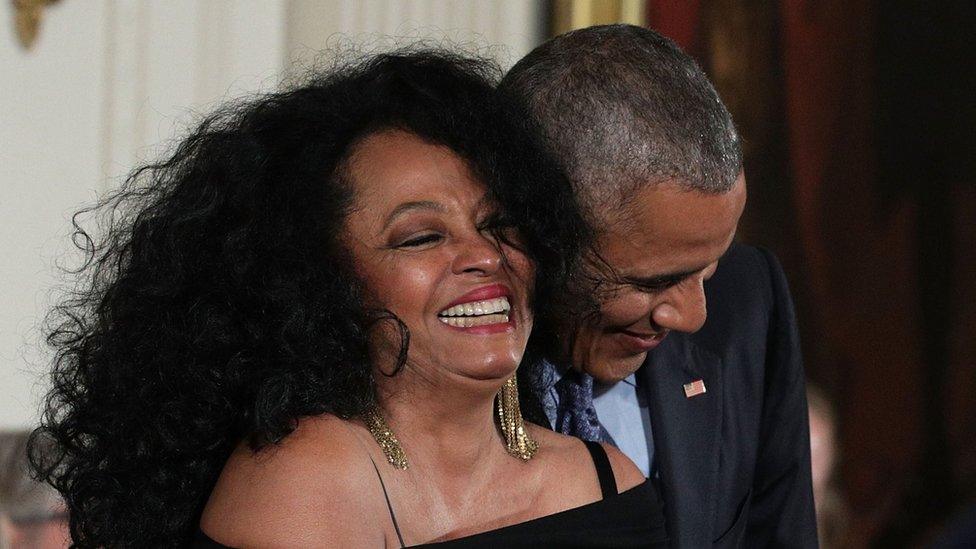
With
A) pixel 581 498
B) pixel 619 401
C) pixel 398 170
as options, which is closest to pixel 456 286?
pixel 398 170

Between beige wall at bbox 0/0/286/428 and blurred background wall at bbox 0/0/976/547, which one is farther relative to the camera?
blurred background wall at bbox 0/0/976/547

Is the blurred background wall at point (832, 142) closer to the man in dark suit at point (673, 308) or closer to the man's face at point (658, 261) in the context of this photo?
the man in dark suit at point (673, 308)

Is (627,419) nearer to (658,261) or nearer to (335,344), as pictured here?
(658,261)

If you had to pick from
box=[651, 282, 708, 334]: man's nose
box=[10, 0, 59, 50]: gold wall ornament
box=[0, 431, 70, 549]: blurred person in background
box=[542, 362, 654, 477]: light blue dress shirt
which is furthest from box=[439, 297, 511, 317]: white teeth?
box=[10, 0, 59, 50]: gold wall ornament

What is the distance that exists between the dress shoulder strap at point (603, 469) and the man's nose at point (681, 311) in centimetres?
28

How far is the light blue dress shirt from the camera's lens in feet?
7.30

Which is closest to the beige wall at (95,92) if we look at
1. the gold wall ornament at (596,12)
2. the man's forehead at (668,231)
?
the gold wall ornament at (596,12)

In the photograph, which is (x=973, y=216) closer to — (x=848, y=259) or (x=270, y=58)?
(x=848, y=259)

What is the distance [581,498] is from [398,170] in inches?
19.8

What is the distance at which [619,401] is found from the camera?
226 cm

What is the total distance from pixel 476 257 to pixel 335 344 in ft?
0.66

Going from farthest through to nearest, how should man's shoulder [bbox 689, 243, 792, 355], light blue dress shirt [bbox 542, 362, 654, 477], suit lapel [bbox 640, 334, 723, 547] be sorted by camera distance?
man's shoulder [bbox 689, 243, 792, 355] < light blue dress shirt [bbox 542, 362, 654, 477] < suit lapel [bbox 640, 334, 723, 547]

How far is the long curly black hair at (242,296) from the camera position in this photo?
156 centimetres

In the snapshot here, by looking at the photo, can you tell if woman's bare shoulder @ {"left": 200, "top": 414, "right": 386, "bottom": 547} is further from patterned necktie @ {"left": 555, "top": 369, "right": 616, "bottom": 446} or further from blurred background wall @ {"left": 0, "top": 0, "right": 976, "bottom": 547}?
blurred background wall @ {"left": 0, "top": 0, "right": 976, "bottom": 547}
